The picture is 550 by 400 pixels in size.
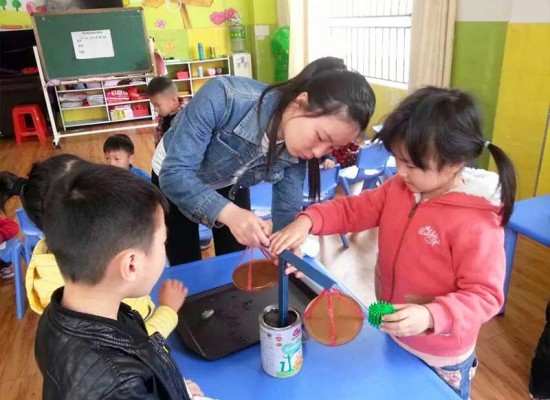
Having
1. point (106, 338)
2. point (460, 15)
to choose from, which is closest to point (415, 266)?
point (106, 338)

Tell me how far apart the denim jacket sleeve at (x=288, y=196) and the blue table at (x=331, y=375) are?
0.49m

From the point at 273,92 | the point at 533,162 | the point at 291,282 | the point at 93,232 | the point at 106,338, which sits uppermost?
the point at 273,92

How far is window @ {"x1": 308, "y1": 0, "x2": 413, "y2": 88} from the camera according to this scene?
4.57 metres

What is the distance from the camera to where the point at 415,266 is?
1045 millimetres

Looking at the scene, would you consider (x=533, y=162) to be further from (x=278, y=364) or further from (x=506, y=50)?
(x=278, y=364)

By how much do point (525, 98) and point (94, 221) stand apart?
2916 mm

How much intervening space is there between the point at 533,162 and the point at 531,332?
1296mm

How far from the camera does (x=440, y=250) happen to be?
0.99 metres

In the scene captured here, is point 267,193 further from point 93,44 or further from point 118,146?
point 93,44

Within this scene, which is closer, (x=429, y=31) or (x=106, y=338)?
(x=106, y=338)

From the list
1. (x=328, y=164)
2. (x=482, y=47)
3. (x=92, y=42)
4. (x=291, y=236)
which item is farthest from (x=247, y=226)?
(x=92, y=42)

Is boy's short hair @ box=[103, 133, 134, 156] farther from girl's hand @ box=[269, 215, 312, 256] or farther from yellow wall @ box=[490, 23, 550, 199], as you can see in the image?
yellow wall @ box=[490, 23, 550, 199]

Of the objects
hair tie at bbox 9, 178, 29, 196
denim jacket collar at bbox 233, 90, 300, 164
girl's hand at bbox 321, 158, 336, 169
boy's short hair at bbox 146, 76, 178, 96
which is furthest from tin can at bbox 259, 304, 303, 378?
boy's short hair at bbox 146, 76, 178, 96

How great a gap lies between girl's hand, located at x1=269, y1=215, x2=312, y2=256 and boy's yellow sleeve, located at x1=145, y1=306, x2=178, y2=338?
255 mm
